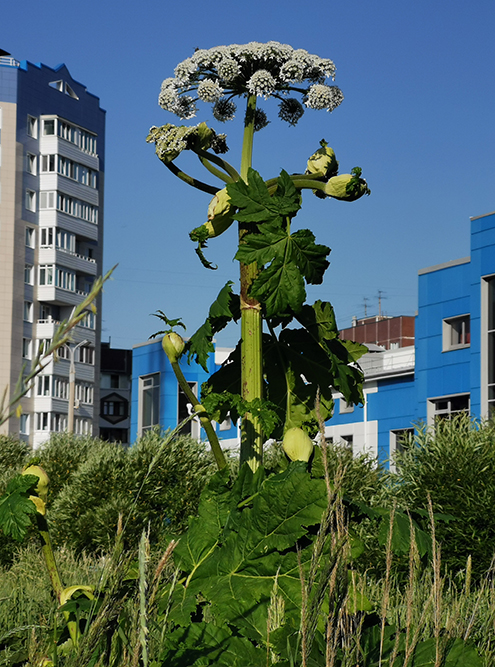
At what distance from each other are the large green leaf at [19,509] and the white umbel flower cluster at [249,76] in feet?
6.68

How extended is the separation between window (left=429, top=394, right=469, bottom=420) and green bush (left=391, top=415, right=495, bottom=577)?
18531 mm

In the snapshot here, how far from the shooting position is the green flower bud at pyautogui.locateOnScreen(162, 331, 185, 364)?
386cm

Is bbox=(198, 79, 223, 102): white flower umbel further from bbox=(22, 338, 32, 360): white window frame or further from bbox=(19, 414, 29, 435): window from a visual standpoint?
bbox=(22, 338, 32, 360): white window frame

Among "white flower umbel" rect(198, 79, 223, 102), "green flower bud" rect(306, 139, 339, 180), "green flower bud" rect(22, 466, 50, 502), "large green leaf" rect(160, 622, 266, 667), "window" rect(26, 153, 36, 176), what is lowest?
"large green leaf" rect(160, 622, 266, 667)

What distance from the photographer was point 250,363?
13.0ft

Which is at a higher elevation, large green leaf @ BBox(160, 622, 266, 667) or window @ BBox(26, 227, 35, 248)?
window @ BBox(26, 227, 35, 248)

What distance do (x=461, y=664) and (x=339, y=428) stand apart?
34.9 metres

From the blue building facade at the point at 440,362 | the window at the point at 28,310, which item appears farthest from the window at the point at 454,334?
the window at the point at 28,310

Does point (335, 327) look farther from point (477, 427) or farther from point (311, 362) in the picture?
point (477, 427)

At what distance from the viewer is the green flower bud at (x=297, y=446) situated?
3879 mm

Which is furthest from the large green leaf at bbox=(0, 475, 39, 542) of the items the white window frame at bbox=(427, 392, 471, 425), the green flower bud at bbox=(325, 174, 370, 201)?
the white window frame at bbox=(427, 392, 471, 425)

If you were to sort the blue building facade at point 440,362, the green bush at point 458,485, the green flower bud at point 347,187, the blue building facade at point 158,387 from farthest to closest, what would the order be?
the blue building facade at point 158,387, the blue building facade at point 440,362, the green bush at point 458,485, the green flower bud at point 347,187

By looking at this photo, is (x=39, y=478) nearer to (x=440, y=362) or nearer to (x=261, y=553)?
(x=261, y=553)

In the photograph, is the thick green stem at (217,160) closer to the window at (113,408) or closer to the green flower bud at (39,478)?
the green flower bud at (39,478)
